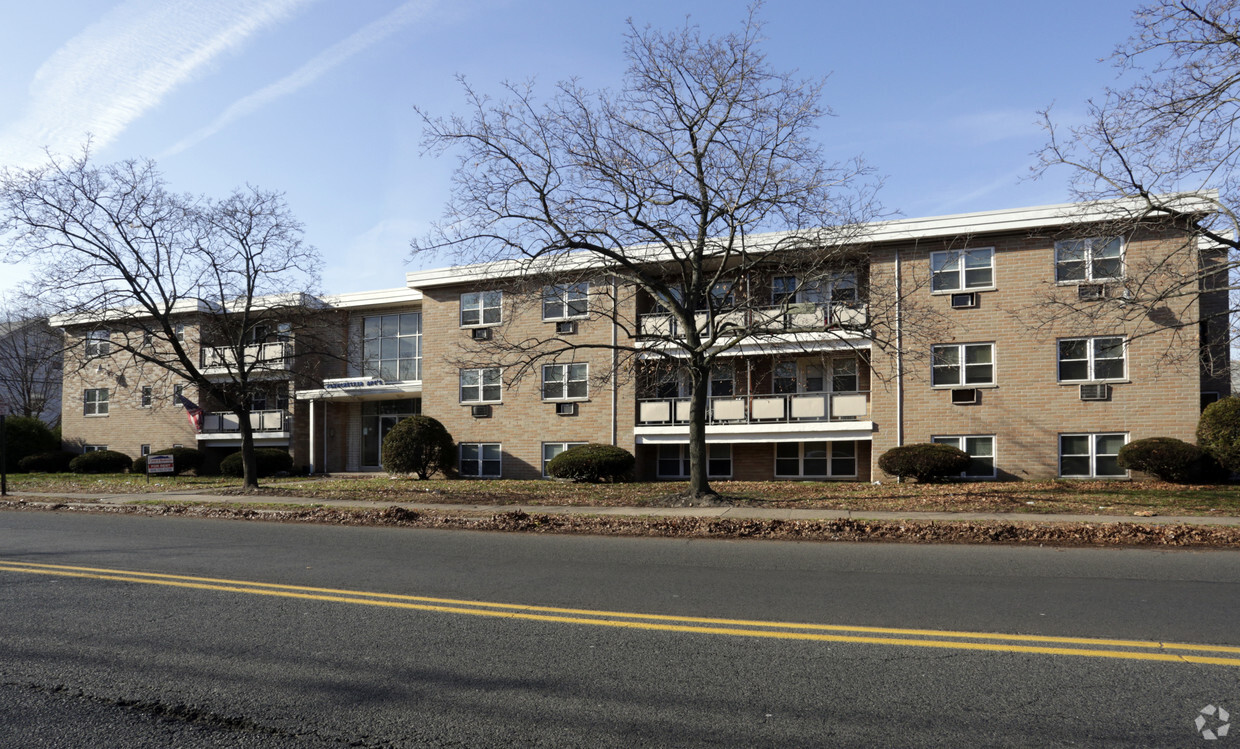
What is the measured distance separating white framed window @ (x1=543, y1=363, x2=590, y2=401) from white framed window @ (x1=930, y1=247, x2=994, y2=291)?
423 inches

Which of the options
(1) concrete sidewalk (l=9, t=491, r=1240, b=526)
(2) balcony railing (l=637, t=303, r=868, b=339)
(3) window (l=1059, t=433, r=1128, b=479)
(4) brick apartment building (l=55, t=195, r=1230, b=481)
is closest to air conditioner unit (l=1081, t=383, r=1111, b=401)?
(4) brick apartment building (l=55, t=195, r=1230, b=481)

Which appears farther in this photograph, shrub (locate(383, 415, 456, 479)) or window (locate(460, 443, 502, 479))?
window (locate(460, 443, 502, 479))

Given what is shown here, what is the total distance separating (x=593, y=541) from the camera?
35.9ft

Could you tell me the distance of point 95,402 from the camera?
117 ft

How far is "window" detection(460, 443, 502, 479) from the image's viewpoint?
2634cm

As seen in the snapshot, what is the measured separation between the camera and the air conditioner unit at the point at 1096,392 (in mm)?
20453

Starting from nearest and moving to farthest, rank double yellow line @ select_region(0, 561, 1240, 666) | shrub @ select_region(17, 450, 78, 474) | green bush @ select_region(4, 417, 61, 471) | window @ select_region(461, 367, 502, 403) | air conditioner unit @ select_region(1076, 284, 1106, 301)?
double yellow line @ select_region(0, 561, 1240, 666)
air conditioner unit @ select_region(1076, 284, 1106, 301)
window @ select_region(461, 367, 502, 403)
shrub @ select_region(17, 450, 78, 474)
green bush @ select_region(4, 417, 61, 471)

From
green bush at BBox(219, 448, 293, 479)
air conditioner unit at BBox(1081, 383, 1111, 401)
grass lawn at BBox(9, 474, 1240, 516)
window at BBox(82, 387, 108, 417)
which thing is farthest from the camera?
window at BBox(82, 387, 108, 417)

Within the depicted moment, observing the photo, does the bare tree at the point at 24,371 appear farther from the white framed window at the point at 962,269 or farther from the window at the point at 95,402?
the white framed window at the point at 962,269

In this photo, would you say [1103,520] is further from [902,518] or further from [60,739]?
[60,739]

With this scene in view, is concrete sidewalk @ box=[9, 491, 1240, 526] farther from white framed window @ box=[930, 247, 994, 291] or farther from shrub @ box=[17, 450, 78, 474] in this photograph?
shrub @ box=[17, 450, 78, 474]

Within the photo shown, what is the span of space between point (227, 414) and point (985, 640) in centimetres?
3235

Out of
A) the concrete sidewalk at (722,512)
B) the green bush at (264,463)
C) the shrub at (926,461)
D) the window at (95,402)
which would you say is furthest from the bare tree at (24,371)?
the shrub at (926,461)

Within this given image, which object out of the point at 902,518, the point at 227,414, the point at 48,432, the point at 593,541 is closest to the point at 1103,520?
the point at 902,518
